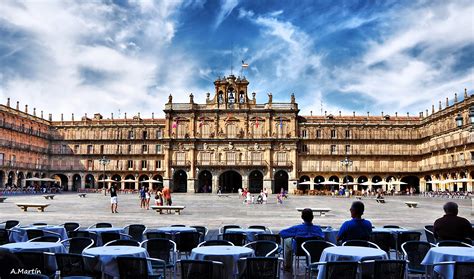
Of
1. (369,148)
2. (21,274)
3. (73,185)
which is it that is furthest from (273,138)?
(21,274)

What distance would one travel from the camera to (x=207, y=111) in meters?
62.0

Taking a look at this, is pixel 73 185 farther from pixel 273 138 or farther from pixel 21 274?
pixel 21 274

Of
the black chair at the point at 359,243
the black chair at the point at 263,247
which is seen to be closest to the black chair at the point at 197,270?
the black chair at the point at 263,247

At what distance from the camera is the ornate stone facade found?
60750 millimetres

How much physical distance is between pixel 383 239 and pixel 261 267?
4286mm

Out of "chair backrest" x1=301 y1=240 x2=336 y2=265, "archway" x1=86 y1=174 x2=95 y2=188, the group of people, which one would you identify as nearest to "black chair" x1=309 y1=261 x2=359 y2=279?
"chair backrest" x1=301 y1=240 x2=336 y2=265

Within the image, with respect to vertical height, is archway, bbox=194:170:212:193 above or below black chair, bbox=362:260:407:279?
above

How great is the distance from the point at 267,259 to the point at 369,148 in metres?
60.7

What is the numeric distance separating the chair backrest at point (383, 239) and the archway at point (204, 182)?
171 ft

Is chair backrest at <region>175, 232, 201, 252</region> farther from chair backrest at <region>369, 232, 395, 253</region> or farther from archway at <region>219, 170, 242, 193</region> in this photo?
archway at <region>219, 170, 242, 193</region>

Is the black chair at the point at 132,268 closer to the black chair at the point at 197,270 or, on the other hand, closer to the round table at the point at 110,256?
the round table at the point at 110,256

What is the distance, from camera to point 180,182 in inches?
2527

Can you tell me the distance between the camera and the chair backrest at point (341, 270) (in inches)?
235

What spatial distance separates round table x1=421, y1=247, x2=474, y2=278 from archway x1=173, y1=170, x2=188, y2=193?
5627 cm
